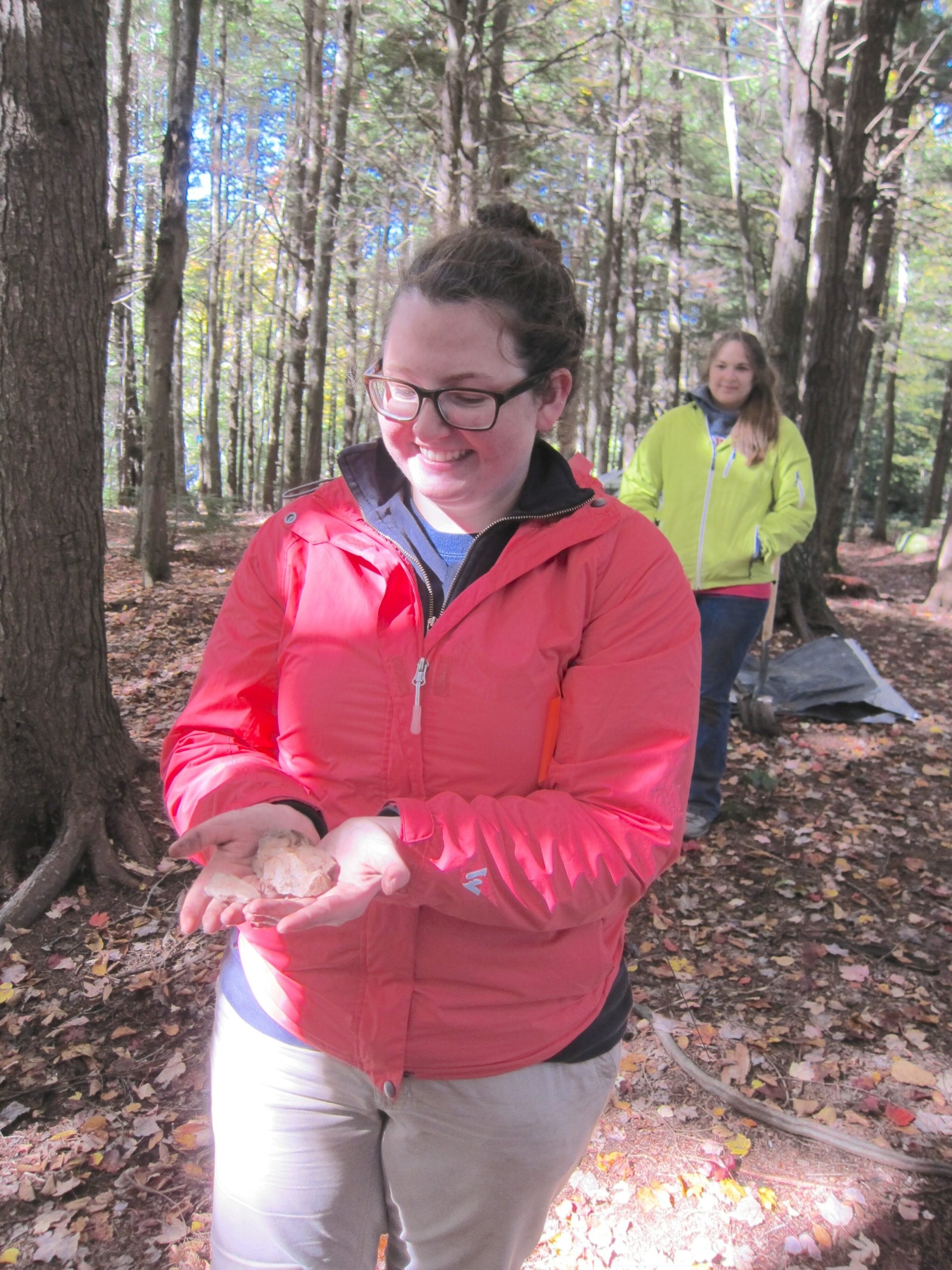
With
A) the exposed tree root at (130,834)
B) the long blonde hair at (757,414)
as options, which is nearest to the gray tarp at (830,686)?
the long blonde hair at (757,414)

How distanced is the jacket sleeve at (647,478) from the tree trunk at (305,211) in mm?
9301

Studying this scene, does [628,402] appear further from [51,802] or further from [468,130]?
[51,802]

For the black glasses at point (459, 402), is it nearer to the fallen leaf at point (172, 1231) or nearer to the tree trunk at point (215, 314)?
the fallen leaf at point (172, 1231)

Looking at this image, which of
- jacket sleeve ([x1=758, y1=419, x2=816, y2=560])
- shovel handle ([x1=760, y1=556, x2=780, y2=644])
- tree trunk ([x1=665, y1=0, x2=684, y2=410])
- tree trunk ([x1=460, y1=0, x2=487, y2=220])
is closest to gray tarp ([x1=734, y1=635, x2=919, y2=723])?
shovel handle ([x1=760, y1=556, x2=780, y2=644])

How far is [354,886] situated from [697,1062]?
275cm

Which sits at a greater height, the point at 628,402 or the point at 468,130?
the point at 468,130

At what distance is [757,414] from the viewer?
4766 mm

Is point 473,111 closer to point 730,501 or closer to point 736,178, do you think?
point 736,178

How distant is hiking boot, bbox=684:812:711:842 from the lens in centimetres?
507

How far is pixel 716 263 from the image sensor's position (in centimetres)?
2150

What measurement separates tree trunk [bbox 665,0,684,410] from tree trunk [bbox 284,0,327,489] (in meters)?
5.99

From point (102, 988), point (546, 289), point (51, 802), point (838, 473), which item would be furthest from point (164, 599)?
point (838, 473)

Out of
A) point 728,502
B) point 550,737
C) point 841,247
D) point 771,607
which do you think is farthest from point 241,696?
point 841,247

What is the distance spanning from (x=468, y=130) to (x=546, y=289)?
9889 mm
